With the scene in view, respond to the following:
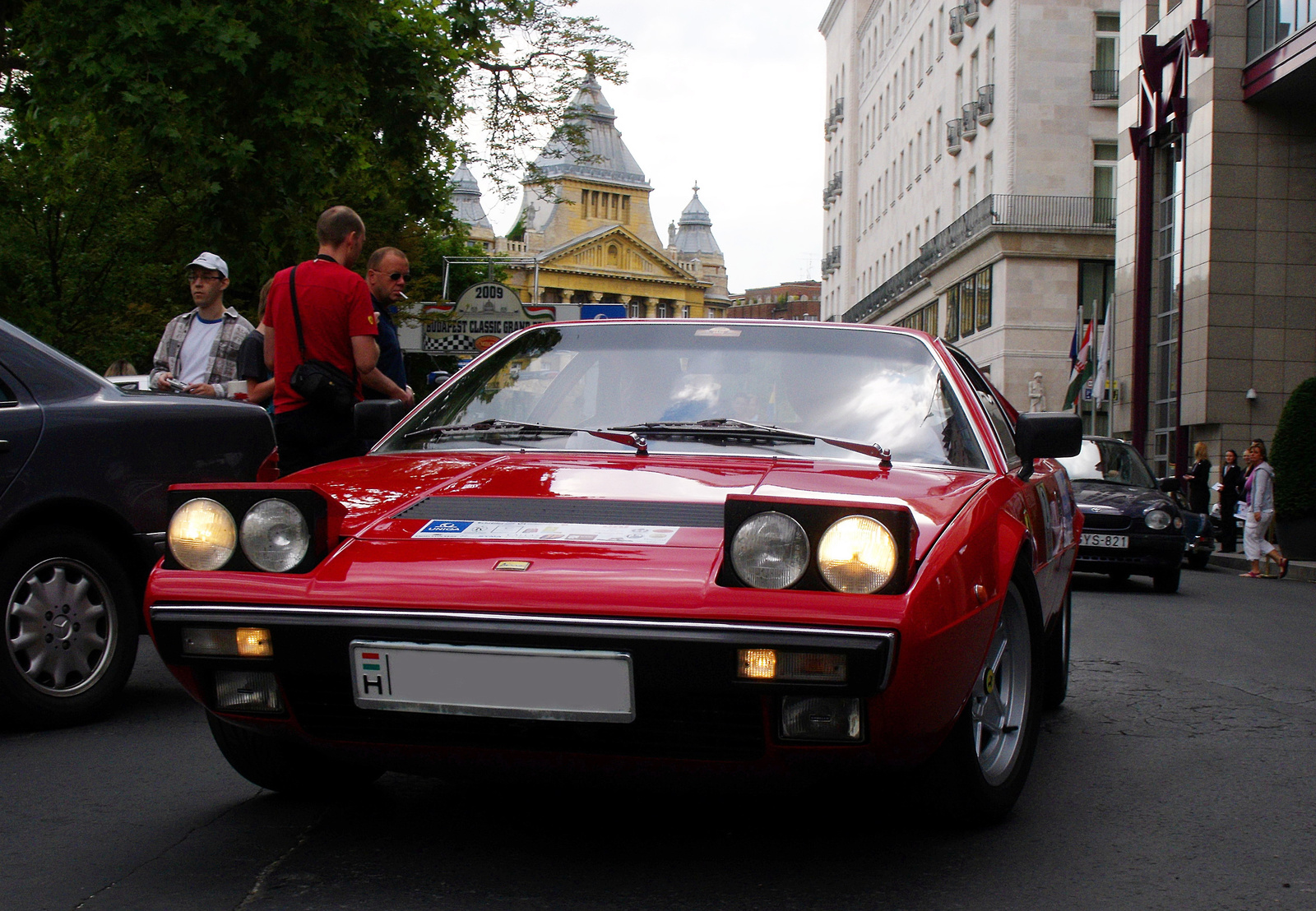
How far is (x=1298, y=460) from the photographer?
19.8m

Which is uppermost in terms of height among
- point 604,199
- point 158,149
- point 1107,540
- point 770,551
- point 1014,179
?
point 604,199

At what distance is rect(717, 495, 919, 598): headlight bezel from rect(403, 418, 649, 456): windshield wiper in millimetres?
987

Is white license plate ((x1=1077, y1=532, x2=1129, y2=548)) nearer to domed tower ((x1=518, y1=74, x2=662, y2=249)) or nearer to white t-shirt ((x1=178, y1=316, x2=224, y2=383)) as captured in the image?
white t-shirt ((x1=178, y1=316, x2=224, y2=383))

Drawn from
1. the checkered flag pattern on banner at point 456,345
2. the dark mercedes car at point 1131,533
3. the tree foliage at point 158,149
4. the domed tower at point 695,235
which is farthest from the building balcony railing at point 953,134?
the domed tower at point 695,235

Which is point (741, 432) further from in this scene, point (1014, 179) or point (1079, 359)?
point (1014, 179)

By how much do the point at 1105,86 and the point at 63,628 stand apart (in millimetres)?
45734

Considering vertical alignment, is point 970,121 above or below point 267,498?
above

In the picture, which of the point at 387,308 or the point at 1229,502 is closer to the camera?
the point at 387,308

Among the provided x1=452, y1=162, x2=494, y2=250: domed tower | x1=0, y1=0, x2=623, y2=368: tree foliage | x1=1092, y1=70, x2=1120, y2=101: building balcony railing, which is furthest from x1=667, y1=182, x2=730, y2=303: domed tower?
x1=0, y1=0, x2=623, y2=368: tree foliage

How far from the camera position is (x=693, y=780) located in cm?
313

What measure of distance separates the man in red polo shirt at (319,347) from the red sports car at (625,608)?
243cm

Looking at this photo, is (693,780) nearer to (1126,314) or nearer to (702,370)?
(702,370)

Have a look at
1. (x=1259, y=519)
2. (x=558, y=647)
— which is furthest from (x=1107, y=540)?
(x=558, y=647)

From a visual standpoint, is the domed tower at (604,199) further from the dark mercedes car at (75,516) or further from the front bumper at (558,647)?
the front bumper at (558,647)
